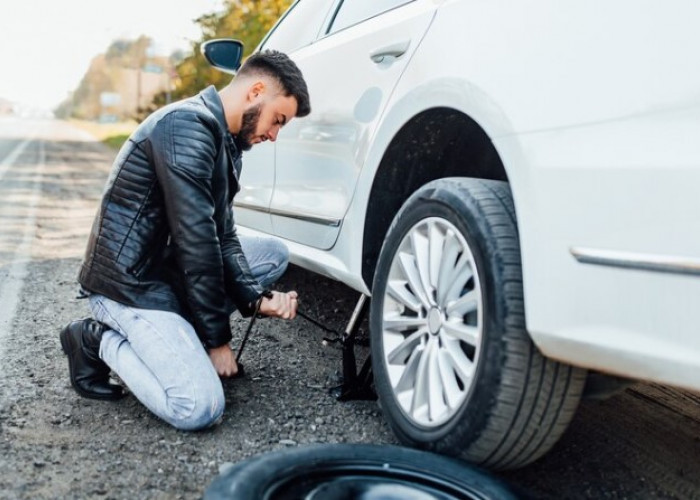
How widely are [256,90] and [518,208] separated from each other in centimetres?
127

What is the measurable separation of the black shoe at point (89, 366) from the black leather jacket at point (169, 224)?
0.15 metres

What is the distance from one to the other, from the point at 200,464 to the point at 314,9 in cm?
224

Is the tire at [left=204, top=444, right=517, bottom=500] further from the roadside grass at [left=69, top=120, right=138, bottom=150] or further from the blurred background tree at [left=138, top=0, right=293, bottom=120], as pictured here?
the roadside grass at [left=69, top=120, right=138, bottom=150]

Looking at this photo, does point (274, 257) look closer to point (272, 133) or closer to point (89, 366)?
point (272, 133)

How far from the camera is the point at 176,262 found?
2.62m

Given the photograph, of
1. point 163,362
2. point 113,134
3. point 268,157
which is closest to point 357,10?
point 268,157

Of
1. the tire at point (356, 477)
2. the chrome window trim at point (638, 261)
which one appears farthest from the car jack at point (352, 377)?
the chrome window trim at point (638, 261)

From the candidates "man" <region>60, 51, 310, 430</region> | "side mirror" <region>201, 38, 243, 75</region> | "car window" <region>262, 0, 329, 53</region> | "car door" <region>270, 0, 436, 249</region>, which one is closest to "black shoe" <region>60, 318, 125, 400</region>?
"man" <region>60, 51, 310, 430</region>

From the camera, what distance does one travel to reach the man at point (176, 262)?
2.46 metres

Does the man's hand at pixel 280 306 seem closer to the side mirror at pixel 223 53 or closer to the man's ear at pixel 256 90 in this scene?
the man's ear at pixel 256 90

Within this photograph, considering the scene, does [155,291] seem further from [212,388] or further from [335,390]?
[335,390]

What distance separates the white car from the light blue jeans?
55cm

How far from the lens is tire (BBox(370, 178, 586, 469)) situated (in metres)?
1.82

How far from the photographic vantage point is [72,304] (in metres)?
4.03
